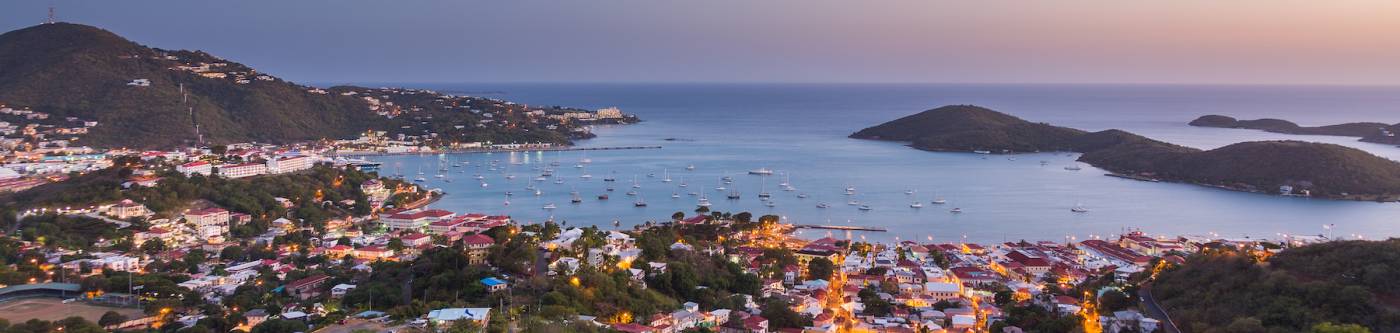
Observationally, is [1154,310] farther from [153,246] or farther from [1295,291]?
[153,246]

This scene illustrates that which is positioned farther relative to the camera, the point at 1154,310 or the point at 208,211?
the point at 208,211

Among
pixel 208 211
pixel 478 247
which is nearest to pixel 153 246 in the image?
pixel 208 211

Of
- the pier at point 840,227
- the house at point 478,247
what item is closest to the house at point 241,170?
the house at point 478,247

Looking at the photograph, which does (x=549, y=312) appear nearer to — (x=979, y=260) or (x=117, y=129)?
(x=979, y=260)

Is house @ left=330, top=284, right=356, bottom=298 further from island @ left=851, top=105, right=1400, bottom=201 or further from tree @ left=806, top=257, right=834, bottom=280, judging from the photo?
island @ left=851, top=105, right=1400, bottom=201

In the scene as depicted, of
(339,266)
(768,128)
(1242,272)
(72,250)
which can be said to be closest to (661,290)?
(339,266)

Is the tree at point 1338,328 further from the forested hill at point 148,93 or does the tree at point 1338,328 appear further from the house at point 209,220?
the forested hill at point 148,93
